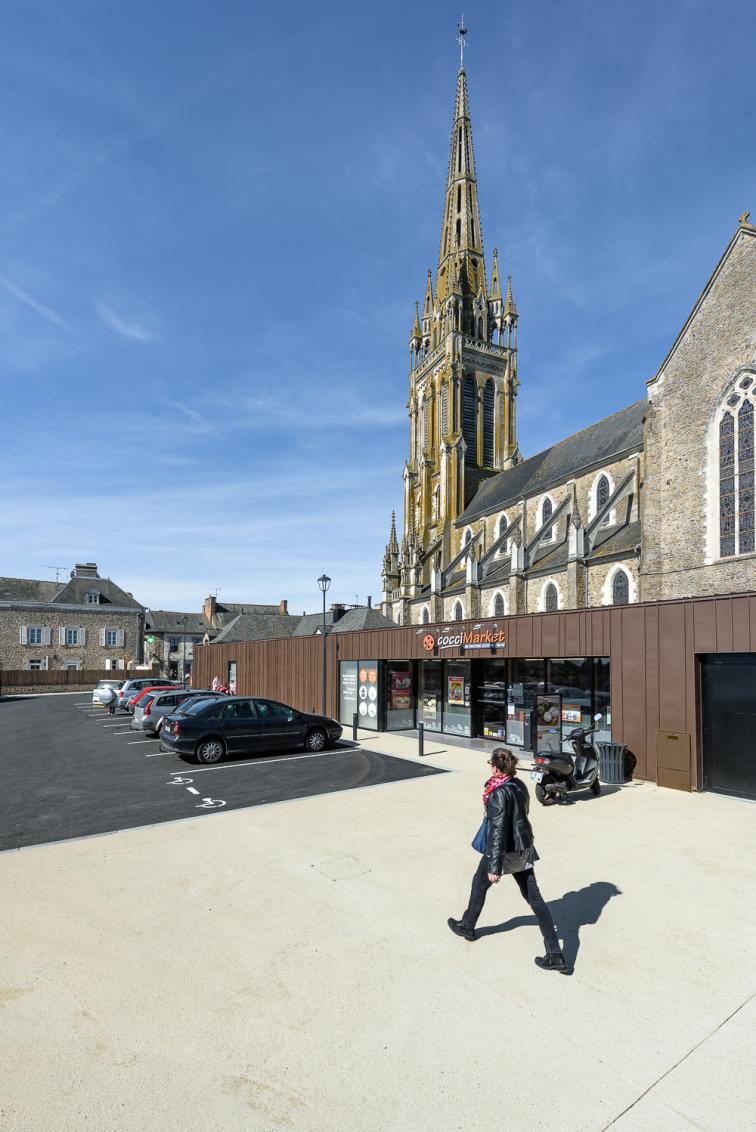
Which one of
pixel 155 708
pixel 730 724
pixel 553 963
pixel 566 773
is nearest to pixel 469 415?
pixel 155 708

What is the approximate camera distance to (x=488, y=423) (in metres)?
52.1

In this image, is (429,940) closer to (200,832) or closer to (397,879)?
(397,879)

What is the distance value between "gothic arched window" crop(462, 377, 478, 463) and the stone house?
3123 cm

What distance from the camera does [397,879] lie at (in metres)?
6.54

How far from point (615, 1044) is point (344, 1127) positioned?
1784 millimetres

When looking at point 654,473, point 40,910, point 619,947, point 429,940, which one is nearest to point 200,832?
point 40,910

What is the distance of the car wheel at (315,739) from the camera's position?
1487 cm

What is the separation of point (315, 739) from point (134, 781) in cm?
460

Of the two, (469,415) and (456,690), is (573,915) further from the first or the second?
(469,415)

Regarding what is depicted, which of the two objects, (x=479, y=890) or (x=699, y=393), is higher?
(x=699, y=393)

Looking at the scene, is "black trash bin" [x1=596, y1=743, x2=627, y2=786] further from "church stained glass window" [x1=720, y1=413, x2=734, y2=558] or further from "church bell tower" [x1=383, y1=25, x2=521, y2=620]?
"church bell tower" [x1=383, y1=25, x2=521, y2=620]

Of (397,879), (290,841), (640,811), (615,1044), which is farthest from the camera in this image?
(640,811)

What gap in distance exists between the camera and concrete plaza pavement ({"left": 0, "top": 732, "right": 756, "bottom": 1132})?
3.29m

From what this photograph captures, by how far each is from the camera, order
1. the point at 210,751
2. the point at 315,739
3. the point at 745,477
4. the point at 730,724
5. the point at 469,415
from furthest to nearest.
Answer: the point at 469,415 → the point at 745,477 → the point at 315,739 → the point at 210,751 → the point at 730,724
